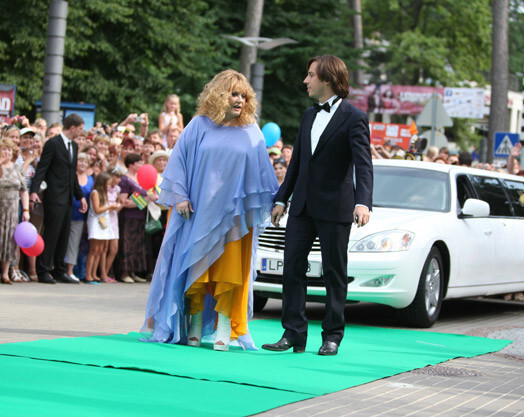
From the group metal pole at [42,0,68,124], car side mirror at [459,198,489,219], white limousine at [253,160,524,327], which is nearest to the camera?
white limousine at [253,160,524,327]

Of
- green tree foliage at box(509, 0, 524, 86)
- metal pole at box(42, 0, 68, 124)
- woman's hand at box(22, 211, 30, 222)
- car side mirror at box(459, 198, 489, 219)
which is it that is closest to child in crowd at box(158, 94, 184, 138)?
metal pole at box(42, 0, 68, 124)

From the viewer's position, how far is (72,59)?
29.3m

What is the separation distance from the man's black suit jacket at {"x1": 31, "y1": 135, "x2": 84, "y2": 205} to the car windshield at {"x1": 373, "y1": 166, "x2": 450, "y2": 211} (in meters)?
4.16

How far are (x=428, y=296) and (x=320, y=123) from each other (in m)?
3.24

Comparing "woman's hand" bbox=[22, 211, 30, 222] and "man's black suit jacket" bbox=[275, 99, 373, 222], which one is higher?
"man's black suit jacket" bbox=[275, 99, 373, 222]

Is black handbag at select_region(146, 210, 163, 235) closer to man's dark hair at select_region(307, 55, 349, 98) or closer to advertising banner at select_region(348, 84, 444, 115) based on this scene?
man's dark hair at select_region(307, 55, 349, 98)

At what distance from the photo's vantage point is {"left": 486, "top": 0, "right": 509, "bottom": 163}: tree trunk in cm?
2712

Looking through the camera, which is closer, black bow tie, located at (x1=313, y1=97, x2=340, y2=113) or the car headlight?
black bow tie, located at (x1=313, y1=97, x2=340, y2=113)

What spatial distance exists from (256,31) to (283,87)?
22.7ft

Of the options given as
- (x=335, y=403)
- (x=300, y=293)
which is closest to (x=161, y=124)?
(x=300, y=293)

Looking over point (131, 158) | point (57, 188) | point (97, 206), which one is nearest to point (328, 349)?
point (57, 188)

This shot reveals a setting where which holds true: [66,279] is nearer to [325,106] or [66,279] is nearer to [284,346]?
[284,346]

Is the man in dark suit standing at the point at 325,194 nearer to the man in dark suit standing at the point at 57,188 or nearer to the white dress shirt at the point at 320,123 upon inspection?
the white dress shirt at the point at 320,123

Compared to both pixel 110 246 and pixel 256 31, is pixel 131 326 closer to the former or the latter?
pixel 110 246
